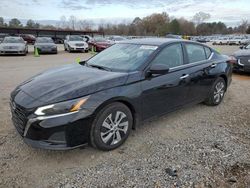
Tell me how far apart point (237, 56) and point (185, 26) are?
9406 centimetres

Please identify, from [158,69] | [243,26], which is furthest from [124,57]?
[243,26]

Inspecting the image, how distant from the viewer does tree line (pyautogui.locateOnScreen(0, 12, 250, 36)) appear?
86312 millimetres

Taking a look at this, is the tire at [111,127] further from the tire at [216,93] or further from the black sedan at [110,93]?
the tire at [216,93]

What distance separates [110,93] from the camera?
315cm

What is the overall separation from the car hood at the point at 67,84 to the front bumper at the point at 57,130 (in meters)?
0.22

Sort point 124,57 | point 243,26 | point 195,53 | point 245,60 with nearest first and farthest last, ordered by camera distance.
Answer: point 124,57, point 195,53, point 245,60, point 243,26

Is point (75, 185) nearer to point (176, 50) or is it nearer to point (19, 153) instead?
point (19, 153)

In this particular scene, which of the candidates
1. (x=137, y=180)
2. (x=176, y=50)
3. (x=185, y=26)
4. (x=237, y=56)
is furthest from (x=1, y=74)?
(x=185, y=26)

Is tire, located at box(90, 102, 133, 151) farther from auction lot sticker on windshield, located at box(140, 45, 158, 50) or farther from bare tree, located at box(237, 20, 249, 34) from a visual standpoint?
bare tree, located at box(237, 20, 249, 34)

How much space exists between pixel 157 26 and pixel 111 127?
95.1 metres

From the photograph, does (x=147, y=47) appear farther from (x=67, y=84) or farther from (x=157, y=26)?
(x=157, y=26)

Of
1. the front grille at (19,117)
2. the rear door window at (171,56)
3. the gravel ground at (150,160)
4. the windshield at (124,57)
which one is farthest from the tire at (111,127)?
the rear door window at (171,56)

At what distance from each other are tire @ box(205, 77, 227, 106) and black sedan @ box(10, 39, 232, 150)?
290mm

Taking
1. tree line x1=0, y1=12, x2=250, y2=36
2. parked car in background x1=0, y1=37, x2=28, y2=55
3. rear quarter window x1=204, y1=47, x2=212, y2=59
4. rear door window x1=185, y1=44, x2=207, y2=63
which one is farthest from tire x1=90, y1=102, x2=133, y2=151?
tree line x1=0, y1=12, x2=250, y2=36
